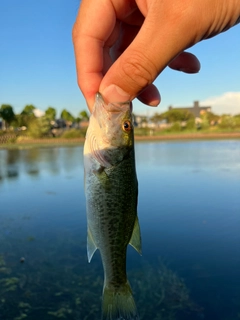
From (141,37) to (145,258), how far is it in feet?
12.8

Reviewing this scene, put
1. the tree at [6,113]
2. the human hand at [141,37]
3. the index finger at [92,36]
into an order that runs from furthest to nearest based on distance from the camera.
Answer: the tree at [6,113] < the index finger at [92,36] < the human hand at [141,37]

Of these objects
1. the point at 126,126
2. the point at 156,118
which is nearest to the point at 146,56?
the point at 126,126

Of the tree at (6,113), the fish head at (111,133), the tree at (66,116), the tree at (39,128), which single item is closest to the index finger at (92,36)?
the fish head at (111,133)

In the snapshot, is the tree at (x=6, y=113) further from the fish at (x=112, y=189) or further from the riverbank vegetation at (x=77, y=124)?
the fish at (x=112, y=189)

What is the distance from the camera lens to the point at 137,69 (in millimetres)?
1232

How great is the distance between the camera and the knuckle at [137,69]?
1.23 meters

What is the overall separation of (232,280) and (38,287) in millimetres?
2411

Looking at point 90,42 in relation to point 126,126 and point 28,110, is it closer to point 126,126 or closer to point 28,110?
point 126,126

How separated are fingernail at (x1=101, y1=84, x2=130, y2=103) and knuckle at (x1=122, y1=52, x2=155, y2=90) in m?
0.05

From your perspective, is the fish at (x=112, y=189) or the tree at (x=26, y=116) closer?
the fish at (x=112, y=189)

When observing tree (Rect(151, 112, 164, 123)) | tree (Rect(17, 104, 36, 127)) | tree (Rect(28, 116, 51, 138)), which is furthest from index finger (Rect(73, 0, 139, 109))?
tree (Rect(151, 112, 164, 123))

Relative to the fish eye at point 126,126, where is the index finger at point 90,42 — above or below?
above

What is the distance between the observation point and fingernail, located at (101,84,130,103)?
1.27 meters

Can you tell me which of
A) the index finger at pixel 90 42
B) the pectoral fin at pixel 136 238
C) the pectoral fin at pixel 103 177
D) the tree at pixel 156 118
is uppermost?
the tree at pixel 156 118
